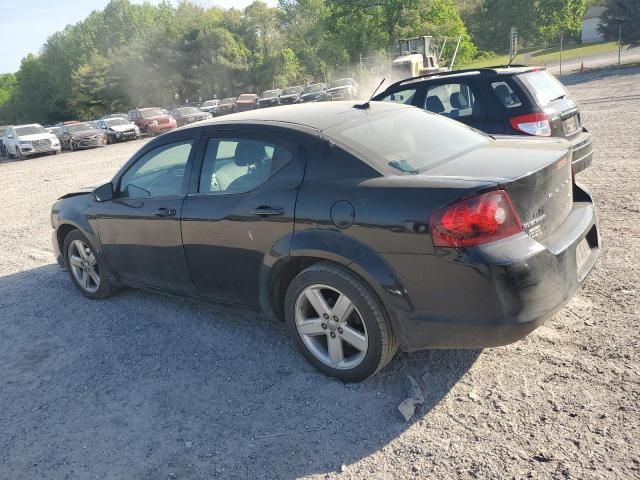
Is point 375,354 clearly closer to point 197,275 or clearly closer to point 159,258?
point 197,275

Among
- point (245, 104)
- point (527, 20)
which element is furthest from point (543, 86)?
point (527, 20)

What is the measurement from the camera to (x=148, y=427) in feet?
10.7

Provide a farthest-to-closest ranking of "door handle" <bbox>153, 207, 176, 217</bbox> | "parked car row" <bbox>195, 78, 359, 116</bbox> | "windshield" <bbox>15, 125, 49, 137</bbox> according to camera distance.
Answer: "parked car row" <bbox>195, 78, 359, 116</bbox>, "windshield" <bbox>15, 125, 49, 137</bbox>, "door handle" <bbox>153, 207, 176, 217</bbox>

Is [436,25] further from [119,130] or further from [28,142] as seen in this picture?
[28,142]

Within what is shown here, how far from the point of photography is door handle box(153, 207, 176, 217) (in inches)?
165

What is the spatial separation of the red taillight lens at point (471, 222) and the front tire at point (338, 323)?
583 mm

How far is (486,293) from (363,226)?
753 mm

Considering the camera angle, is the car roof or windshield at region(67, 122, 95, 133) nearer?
the car roof

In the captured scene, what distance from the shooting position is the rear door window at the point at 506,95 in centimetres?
644

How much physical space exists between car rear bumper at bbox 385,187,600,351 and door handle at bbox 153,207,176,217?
194 centimetres

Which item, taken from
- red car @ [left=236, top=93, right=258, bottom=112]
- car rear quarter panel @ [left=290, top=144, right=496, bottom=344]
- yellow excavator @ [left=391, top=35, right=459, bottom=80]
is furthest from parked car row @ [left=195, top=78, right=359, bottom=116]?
car rear quarter panel @ [left=290, top=144, right=496, bottom=344]

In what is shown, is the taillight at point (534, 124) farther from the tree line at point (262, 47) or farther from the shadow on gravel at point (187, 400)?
the tree line at point (262, 47)

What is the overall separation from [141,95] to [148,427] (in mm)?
70494

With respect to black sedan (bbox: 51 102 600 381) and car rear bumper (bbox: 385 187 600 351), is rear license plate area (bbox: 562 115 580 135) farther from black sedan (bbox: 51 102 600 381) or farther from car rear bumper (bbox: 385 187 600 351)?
car rear bumper (bbox: 385 187 600 351)
